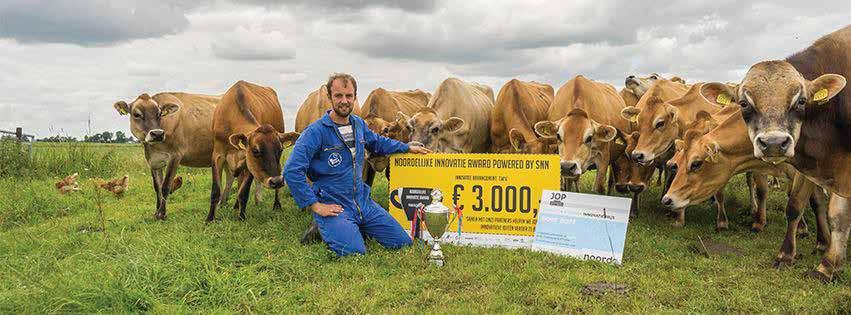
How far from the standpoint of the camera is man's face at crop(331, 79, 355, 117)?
6301mm

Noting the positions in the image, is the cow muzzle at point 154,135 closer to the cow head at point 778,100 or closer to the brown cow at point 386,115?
the brown cow at point 386,115

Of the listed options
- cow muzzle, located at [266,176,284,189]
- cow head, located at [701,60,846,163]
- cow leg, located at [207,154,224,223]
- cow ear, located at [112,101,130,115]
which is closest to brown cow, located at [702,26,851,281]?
cow head, located at [701,60,846,163]

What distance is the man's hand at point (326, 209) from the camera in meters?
6.12

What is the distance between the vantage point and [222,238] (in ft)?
23.4

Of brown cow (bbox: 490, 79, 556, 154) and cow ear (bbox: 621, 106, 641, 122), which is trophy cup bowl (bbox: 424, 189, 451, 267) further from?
cow ear (bbox: 621, 106, 641, 122)

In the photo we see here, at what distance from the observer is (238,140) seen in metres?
7.88

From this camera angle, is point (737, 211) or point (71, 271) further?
point (737, 211)

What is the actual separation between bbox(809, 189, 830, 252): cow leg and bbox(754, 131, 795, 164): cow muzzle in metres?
2.25

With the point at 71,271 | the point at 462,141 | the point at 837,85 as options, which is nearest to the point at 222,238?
the point at 71,271

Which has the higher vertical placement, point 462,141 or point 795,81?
point 795,81

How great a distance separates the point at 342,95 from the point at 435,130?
240cm

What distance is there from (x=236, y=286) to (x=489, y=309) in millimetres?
1979

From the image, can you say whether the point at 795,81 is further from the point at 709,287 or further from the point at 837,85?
the point at 709,287

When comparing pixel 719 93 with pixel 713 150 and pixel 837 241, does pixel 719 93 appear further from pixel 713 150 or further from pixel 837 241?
pixel 837 241
